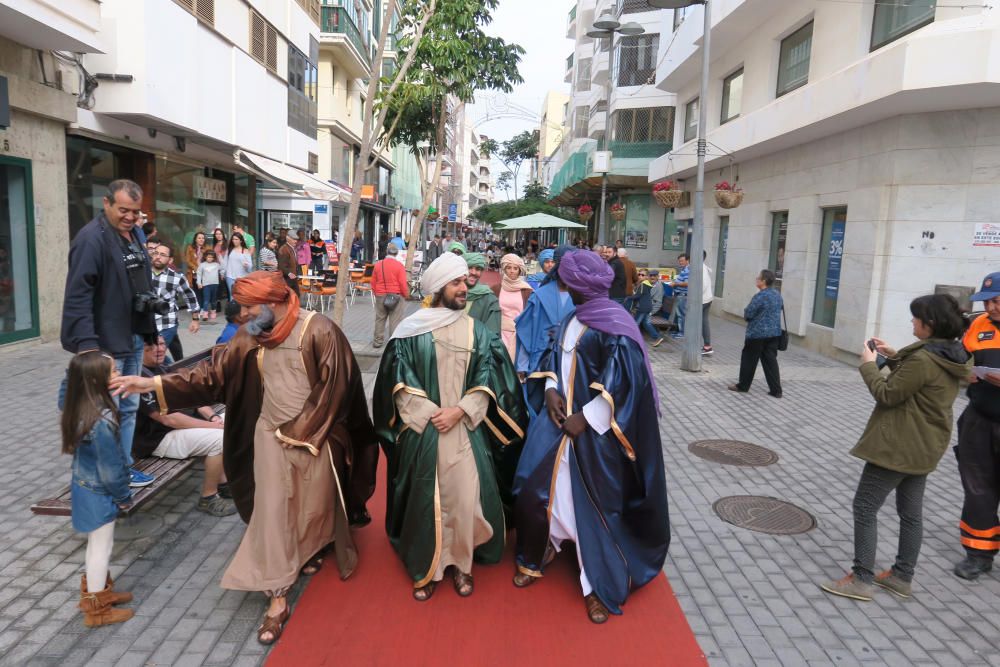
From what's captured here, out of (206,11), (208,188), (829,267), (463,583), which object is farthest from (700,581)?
(208,188)

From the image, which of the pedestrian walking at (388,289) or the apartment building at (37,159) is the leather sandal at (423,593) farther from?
the apartment building at (37,159)

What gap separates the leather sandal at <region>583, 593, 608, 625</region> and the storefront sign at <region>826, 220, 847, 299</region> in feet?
33.9

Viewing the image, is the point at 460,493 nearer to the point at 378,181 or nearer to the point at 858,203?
the point at 858,203

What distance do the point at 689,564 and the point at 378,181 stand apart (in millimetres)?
37024

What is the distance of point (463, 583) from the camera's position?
3836 millimetres

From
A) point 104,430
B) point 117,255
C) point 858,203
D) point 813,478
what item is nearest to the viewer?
point 104,430

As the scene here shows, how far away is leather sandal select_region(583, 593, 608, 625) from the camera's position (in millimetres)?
3609

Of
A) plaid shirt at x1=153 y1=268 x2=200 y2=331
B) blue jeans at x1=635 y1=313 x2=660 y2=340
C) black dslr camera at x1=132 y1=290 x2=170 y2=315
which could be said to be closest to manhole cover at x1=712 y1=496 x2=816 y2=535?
black dslr camera at x1=132 y1=290 x2=170 y2=315

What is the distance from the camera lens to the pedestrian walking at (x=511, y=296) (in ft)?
24.1

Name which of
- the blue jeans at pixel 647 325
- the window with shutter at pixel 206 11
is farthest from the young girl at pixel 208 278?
the blue jeans at pixel 647 325

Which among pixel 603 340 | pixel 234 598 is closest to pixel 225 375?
pixel 234 598

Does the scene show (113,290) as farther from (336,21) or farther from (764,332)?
(336,21)

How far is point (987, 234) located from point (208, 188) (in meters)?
16.1

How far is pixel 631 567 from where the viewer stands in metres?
3.82
